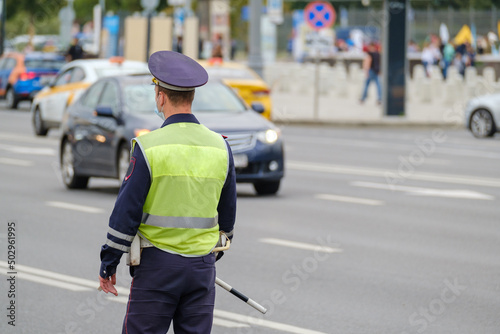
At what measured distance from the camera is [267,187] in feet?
48.4

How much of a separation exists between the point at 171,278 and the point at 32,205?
917cm

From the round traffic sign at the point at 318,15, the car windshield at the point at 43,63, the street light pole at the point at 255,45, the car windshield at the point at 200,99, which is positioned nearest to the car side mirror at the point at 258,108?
the car windshield at the point at 200,99

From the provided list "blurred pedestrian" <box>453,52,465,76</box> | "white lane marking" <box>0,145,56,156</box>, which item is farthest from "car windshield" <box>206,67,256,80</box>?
"blurred pedestrian" <box>453,52,465,76</box>

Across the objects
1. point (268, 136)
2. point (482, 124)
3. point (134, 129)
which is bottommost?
point (482, 124)

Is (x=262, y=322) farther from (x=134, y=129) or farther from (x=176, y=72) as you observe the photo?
(x=134, y=129)

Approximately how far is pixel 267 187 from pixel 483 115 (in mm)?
11814

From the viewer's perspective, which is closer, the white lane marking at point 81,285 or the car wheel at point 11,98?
the white lane marking at point 81,285

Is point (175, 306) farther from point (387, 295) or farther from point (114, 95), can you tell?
point (114, 95)

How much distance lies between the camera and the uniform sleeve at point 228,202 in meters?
4.86

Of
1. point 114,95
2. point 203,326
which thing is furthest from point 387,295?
point 114,95

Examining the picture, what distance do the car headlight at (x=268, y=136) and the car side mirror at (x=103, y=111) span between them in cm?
182

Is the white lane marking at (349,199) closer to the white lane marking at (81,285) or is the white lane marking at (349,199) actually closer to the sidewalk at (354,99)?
the white lane marking at (81,285)

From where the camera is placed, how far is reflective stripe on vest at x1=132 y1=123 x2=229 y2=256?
4.59 meters

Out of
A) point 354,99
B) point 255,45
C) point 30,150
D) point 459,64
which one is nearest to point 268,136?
point 30,150
